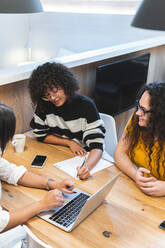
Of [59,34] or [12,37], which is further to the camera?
[12,37]

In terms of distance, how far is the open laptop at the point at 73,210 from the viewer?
1074mm

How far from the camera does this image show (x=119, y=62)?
254 centimetres

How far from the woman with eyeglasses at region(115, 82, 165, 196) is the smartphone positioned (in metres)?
0.40

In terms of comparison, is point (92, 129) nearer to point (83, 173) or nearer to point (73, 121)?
point (73, 121)

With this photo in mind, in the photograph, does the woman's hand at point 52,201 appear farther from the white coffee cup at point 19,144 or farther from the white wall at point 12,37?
the white wall at point 12,37

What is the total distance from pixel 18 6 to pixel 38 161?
0.78 meters

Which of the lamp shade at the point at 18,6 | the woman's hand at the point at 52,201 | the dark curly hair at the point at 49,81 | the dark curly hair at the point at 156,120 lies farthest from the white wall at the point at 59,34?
the woman's hand at the point at 52,201

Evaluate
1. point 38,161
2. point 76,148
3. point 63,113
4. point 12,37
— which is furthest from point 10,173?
point 12,37

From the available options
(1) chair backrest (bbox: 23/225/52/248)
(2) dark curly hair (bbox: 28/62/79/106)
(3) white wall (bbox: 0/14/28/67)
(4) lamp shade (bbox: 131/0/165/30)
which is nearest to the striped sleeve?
(2) dark curly hair (bbox: 28/62/79/106)

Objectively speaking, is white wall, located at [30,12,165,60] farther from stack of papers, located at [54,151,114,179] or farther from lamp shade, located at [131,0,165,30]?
lamp shade, located at [131,0,165,30]

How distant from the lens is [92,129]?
5.89 feet

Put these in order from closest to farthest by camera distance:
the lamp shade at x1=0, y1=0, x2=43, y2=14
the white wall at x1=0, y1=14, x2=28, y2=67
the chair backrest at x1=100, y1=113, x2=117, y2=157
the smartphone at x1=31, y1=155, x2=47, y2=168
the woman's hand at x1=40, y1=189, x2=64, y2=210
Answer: the woman's hand at x1=40, y1=189, x2=64, y2=210 < the lamp shade at x1=0, y1=0, x2=43, y2=14 < the smartphone at x1=31, y1=155, x2=47, y2=168 < the chair backrest at x1=100, y1=113, x2=117, y2=157 < the white wall at x1=0, y1=14, x2=28, y2=67

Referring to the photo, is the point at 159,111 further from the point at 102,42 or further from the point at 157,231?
the point at 102,42

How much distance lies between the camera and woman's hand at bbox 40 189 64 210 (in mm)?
1166
